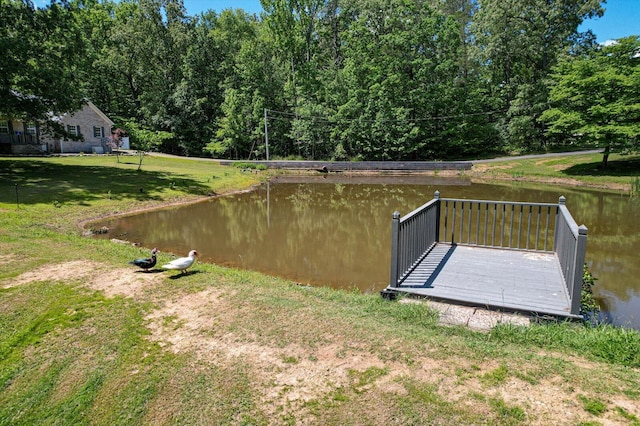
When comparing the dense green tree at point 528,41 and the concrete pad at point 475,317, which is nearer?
the concrete pad at point 475,317

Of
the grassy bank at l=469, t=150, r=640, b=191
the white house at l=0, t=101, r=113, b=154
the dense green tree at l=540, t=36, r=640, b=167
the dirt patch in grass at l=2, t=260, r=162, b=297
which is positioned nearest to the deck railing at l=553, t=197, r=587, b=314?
the dirt patch in grass at l=2, t=260, r=162, b=297

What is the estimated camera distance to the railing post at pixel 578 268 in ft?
14.6

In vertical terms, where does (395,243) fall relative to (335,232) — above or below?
above

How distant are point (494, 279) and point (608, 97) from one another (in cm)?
2361

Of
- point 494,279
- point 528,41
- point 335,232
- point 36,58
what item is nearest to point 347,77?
point 528,41

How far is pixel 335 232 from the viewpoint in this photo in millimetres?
12664

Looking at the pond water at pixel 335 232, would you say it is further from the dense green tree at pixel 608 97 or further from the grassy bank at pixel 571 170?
the dense green tree at pixel 608 97

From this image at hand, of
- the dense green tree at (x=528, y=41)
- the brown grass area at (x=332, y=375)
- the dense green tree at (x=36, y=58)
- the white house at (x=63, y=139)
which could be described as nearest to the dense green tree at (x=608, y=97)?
the dense green tree at (x=528, y=41)

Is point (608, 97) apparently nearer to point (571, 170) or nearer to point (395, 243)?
point (571, 170)

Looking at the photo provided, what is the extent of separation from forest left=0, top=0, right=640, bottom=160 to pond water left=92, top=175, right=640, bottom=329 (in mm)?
11630

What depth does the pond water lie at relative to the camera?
8266mm

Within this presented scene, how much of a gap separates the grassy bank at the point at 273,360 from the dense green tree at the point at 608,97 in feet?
76.4

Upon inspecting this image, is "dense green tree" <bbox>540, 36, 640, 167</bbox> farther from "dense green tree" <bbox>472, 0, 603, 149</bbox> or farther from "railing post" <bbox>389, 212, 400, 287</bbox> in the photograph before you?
"railing post" <bbox>389, 212, 400, 287</bbox>

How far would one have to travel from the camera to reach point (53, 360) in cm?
402
